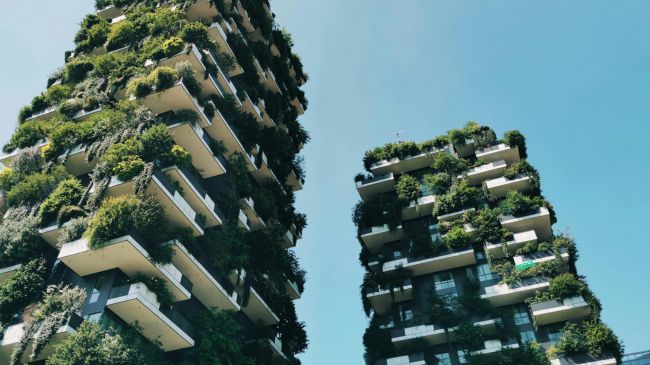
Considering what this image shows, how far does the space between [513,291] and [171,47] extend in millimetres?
31658

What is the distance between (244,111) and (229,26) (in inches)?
305

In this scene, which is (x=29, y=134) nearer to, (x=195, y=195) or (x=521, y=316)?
(x=195, y=195)

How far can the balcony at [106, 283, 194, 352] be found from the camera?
29095mm

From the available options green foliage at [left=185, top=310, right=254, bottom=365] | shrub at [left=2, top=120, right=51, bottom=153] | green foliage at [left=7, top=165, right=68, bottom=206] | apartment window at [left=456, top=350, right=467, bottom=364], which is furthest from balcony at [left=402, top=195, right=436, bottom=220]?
shrub at [left=2, top=120, right=51, bottom=153]

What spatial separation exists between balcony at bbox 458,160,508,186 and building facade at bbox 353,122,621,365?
9 cm

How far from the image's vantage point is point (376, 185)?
176ft

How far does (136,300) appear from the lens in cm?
2881

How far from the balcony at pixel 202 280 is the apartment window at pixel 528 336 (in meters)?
21.4

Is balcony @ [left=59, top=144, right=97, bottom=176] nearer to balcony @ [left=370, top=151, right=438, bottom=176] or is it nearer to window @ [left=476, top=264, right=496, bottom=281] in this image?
balcony @ [left=370, top=151, right=438, bottom=176]

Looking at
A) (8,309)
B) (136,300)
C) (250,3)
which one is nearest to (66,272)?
(8,309)

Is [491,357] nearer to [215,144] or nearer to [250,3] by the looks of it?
[215,144]

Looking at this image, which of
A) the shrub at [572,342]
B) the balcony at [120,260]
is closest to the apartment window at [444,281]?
the shrub at [572,342]

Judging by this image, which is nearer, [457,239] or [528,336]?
[528,336]

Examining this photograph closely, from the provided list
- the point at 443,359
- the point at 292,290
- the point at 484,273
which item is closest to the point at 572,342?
the point at 484,273
